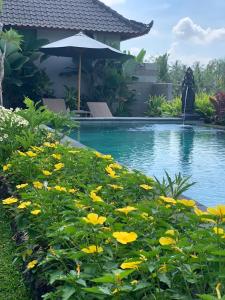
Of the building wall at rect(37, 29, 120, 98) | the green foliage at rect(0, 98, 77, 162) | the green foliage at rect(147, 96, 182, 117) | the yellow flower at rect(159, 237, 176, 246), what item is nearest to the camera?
the yellow flower at rect(159, 237, 176, 246)

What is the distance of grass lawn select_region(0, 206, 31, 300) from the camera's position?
2.85m

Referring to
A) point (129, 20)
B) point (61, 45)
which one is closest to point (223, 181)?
point (61, 45)

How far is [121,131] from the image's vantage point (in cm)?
1562

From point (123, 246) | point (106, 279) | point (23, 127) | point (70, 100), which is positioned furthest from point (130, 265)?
point (70, 100)

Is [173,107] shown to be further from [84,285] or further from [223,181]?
[84,285]

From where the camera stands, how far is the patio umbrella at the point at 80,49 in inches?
649

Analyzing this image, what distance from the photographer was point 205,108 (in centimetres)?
1852

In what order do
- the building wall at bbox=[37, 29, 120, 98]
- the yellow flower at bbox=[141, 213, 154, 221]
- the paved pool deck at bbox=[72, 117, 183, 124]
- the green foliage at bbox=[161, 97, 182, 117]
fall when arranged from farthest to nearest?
1. the building wall at bbox=[37, 29, 120, 98]
2. the green foliage at bbox=[161, 97, 182, 117]
3. the paved pool deck at bbox=[72, 117, 183, 124]
4. the yellow flower at bbox=[141, 213, 154, 221]

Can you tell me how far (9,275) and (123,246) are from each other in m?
1.38

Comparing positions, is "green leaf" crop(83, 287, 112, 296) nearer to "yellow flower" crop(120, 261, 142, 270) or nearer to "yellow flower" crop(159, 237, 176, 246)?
"yellow flower" crop(120, 261, 142, 270)

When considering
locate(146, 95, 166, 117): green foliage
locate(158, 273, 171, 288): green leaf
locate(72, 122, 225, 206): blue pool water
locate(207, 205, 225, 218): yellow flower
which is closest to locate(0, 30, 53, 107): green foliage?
locate(72, 122, 225, 206): blue pool water

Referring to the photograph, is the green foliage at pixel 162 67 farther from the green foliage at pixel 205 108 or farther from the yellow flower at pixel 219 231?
the yellow flower at pixel 219 231

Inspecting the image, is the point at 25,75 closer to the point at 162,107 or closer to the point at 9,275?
the point at 162,107

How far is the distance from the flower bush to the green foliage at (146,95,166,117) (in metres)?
16.8
